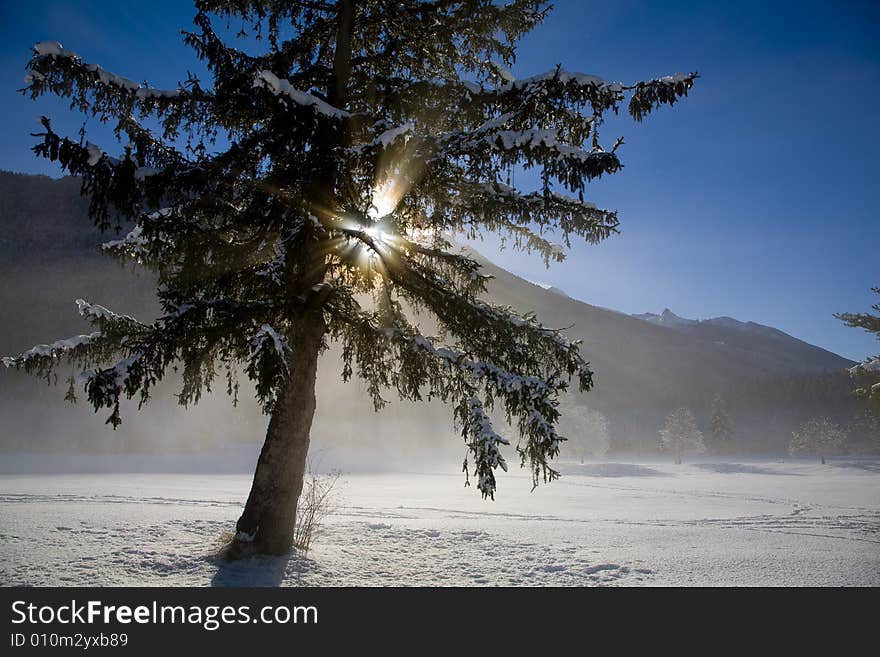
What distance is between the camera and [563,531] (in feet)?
37.1

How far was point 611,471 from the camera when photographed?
48.4m

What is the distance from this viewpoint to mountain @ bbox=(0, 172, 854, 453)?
6438 cm

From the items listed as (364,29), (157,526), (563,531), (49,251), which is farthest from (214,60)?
(49,251)

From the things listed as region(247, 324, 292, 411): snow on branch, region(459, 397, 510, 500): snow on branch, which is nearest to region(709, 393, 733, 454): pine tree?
region(459, 397, 510, 500): snow on branch

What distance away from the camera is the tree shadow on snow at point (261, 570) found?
5746 mm

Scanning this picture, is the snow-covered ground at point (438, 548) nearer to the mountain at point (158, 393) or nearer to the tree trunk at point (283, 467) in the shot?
the tree trunk at point (283, 467)

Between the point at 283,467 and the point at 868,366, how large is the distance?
64.1 ft

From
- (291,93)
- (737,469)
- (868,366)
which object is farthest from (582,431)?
(291,93)

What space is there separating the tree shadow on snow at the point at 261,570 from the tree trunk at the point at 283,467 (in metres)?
0.19

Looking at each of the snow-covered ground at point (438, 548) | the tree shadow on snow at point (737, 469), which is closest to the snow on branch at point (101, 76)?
the snow-covered ground at point (438, 548)

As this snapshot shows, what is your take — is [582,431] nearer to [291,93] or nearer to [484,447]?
[484,447]

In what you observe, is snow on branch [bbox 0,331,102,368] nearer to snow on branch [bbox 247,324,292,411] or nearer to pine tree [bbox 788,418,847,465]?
snow on branch [bbox 247,324,292,411]
